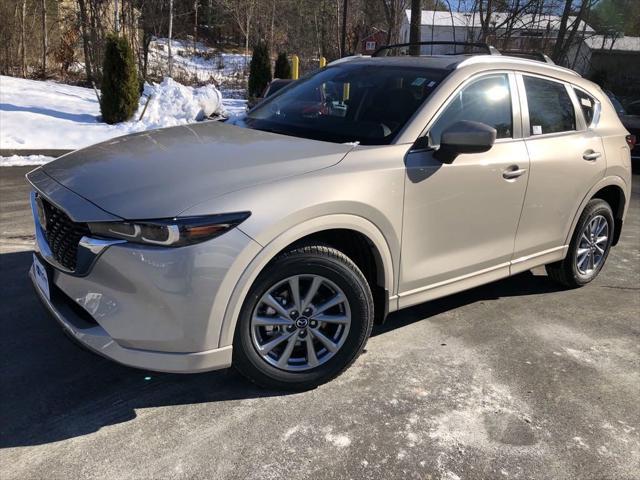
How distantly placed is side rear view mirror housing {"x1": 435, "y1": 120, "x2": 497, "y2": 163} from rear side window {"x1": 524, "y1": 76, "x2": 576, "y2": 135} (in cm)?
91

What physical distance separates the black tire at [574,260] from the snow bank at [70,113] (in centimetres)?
858

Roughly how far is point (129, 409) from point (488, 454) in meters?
1.73

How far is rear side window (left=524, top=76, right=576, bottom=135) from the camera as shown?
3.97 meters

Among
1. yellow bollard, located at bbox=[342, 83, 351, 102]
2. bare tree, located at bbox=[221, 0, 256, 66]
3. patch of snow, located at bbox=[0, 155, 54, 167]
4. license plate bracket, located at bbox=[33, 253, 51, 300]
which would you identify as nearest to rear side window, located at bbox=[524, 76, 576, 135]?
yellow bollard, located at bbox=[342, 83, 351, 102]

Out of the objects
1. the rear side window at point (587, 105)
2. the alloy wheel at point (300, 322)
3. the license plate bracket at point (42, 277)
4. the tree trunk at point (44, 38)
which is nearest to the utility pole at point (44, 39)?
the tree trunk at point (44, 38)

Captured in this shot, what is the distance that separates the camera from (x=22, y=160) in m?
9.26

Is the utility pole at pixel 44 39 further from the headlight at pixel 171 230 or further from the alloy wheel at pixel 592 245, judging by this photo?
the headlight at pixel 171 230

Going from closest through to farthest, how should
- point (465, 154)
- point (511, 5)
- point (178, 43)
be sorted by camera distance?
point (465, 154) < point (511, 5) < point (178, 43)

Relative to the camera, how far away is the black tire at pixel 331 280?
2744 mm

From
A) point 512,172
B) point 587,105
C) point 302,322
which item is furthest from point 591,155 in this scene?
point 302,322

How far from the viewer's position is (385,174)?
3070 mm

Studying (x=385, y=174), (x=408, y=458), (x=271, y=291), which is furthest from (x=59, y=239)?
(x=408, y=458)

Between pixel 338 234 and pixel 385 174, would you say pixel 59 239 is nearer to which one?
pixel 338 234

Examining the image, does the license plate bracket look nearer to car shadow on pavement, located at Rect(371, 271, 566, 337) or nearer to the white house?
car shadow on pavement, located at Rect(371, 271, 566, 337)
